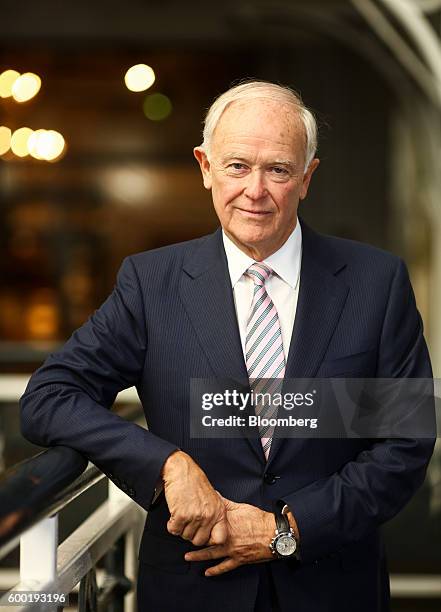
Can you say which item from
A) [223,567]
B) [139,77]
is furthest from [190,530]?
[139,77]

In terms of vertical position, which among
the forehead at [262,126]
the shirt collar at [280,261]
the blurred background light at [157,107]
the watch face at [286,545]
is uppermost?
the blurred background light at [157,107]

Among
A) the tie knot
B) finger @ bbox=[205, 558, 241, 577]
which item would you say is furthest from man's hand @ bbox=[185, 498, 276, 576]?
the tie knot

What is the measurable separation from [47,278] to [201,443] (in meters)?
8.06

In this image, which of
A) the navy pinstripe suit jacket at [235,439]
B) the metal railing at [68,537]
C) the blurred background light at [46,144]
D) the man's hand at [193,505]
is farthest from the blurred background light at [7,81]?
the man's hand at [193,505]

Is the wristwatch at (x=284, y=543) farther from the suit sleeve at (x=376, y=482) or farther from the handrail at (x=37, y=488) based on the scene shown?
the handrail at (x=37, y=488)

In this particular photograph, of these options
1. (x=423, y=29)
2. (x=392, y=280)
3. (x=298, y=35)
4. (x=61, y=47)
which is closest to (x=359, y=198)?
(x=298, y=35)

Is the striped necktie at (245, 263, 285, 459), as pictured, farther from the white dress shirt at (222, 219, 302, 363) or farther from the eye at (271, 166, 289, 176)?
the eye at (271, 166, 289, 176)

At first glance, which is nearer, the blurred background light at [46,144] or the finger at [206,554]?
the finger at [206,554]

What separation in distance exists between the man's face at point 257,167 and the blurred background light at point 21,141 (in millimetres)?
8066

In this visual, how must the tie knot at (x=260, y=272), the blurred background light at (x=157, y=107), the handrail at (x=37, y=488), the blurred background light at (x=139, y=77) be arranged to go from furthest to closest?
the blurred background light at (x=157, y=107) < the blurred background light at (x=139, y=77) < the tie knot at (x=260, y=272) < the handrail at (x=37, y=488)

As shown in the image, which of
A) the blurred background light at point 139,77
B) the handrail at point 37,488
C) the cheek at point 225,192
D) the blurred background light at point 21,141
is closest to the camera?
the handrail at point 37,488

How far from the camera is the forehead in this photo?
184cm

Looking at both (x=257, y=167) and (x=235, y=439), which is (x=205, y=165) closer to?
(x=257, y=167)

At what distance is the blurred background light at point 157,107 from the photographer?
31.0ft
